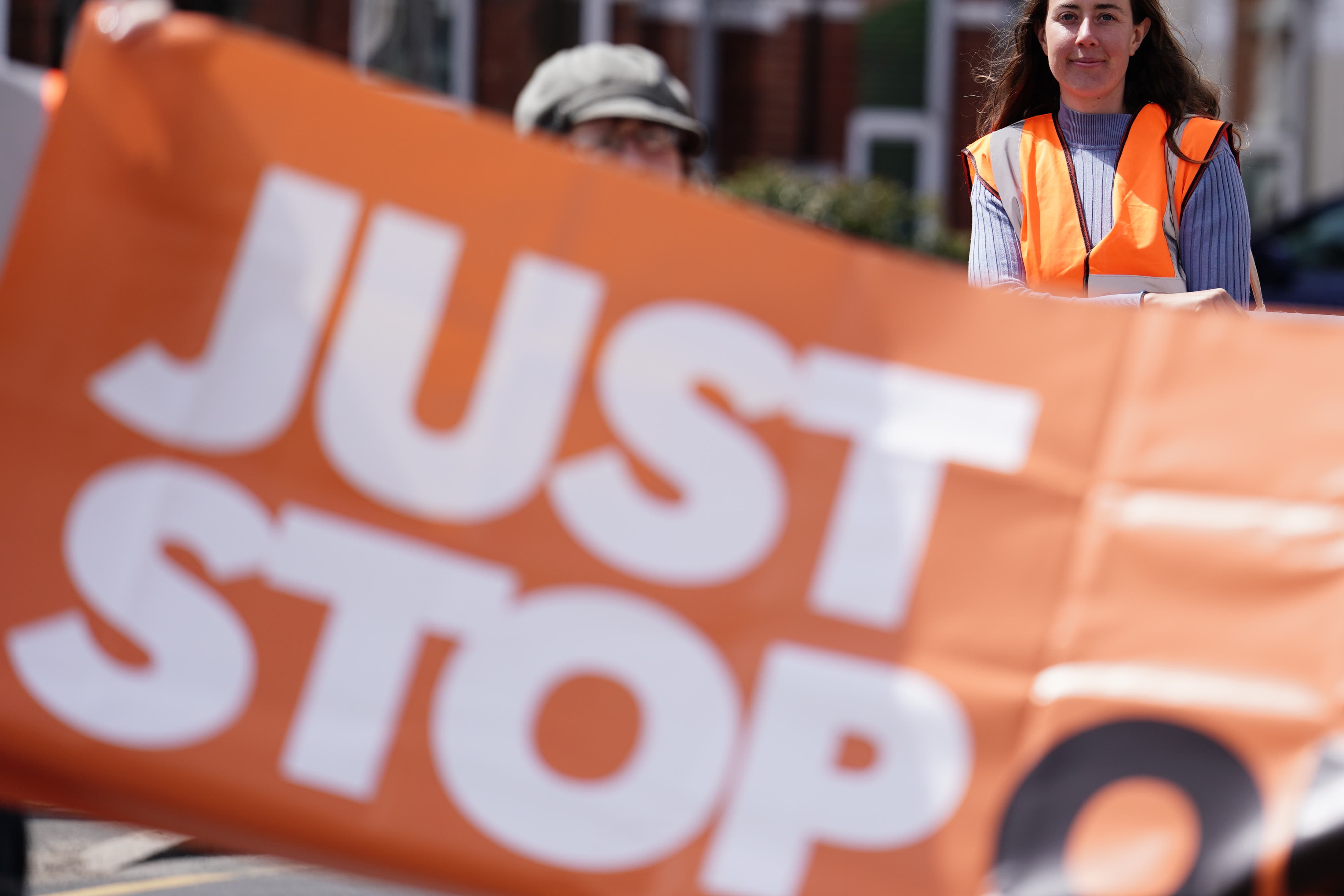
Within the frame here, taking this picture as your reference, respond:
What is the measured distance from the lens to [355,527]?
95.7 inches

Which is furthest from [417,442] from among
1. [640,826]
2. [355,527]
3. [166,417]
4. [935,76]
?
[935,76]

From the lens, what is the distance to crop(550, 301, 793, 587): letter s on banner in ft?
7.97

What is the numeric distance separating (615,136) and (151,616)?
1195 mm

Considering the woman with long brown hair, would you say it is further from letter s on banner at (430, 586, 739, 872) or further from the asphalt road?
the asphalt road

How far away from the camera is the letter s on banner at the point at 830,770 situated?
2.33 meters

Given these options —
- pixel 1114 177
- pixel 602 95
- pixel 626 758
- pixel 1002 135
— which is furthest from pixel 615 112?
pixel 626 758

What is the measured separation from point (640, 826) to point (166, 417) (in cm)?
92

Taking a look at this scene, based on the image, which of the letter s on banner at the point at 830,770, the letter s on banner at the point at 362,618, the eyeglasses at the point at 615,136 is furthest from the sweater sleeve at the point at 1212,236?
the letter s on banner at the point at 362,618

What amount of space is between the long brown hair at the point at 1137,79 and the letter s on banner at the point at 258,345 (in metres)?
1.71

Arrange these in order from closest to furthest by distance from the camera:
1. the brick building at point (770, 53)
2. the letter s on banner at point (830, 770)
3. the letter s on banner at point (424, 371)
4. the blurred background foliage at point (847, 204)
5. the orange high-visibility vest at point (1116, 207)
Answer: the letter s on banner at point (830, 770) → the letter s on banner at point (424, 371) → the orange high-visibility vest at point (1116, 207) → the blurred background foliage at point (847, 204) → the brick building at point (770, 53)

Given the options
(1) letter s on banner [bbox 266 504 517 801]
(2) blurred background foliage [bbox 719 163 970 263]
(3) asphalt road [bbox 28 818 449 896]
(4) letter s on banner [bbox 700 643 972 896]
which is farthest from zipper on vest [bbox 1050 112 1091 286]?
(2) blurred background foliage [bbox 719 163 970 263]

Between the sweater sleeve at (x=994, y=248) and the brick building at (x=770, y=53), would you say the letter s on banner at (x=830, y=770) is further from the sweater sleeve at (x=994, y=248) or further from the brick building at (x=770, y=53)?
the brick building at (x=770, y=53)

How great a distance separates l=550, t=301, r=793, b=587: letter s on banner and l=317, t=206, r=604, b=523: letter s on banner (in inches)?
2.6

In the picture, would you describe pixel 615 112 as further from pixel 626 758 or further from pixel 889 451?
pixel 626 758
